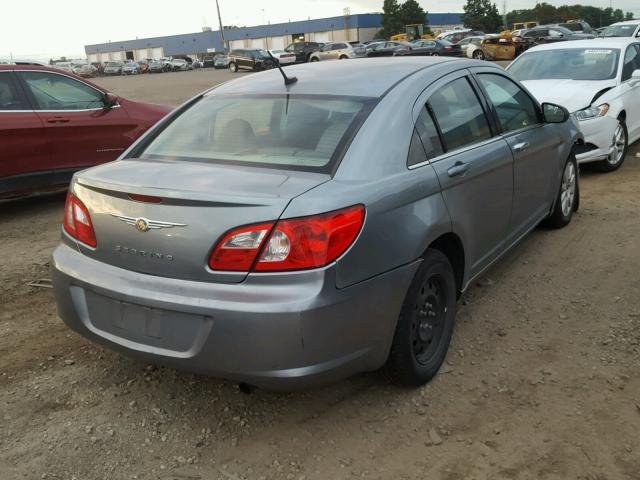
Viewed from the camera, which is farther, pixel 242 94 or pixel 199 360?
pixel 242 94

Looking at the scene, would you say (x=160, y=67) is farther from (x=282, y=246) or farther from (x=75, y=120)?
(x=282, y=246)

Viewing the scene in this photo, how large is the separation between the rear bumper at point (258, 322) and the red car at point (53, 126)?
4.30 metres

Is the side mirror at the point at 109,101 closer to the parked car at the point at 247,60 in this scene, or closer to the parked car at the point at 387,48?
the parked car at the point at 387,48

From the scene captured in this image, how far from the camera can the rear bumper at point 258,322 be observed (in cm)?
238

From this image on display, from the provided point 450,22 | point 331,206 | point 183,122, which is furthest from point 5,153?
point 450,22

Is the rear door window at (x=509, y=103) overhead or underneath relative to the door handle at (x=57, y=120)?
overhead

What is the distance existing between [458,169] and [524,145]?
1129 millimetres

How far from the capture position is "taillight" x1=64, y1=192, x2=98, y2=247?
283 cm

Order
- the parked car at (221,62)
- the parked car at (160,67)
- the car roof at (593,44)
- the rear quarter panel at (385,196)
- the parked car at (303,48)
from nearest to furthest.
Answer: the rear quarter panel at (385,196)
the car roof at (593,44)
the parked car at (303,48)
the parked car at (221,62)
the parked car at (160,67)

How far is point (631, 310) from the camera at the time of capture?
3.80 metres

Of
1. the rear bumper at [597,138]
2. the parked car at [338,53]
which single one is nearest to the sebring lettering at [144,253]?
the rear bumper at [597,138]

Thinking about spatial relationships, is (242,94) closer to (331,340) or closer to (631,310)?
(331,340)

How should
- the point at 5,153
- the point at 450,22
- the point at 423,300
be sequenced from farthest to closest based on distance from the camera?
the point at 450,22, the point at 5,153, the point at 423,300

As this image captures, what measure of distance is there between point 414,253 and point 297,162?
0.68 metres
